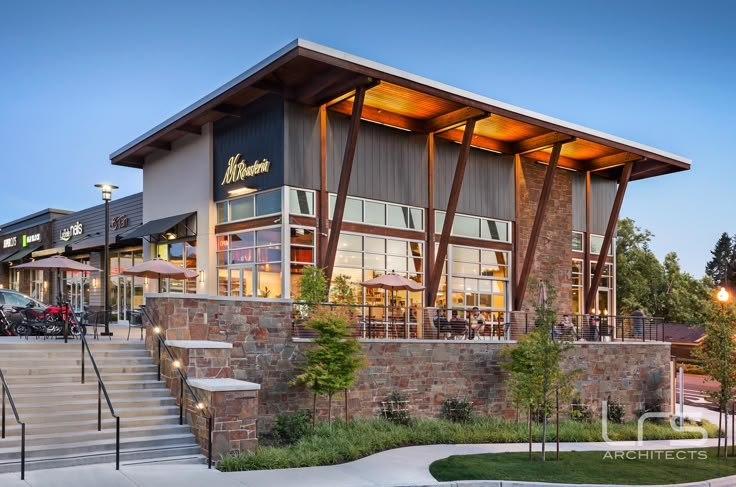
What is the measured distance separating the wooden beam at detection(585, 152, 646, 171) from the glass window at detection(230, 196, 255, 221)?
17054 mm

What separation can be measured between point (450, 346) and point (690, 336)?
37.7 meters

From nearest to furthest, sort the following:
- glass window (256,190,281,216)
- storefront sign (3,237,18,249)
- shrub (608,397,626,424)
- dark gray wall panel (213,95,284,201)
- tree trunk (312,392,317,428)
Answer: tree trunk (312,392,317,428)
dark gray wall panel (213,95,284,201)
glass window (256,190,281,216)
shrub (608,397,626,424)
storefront sign (3,237,18,249)

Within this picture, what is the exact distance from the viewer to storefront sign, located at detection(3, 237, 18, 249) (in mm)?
45188

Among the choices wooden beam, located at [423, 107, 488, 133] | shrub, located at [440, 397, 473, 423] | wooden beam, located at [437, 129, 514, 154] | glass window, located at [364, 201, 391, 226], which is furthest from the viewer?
wooden beam, located at [437, 129, 514, 154]

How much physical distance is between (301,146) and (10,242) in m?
34.8

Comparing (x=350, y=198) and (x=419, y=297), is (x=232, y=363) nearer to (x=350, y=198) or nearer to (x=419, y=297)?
(x=350, y=198)

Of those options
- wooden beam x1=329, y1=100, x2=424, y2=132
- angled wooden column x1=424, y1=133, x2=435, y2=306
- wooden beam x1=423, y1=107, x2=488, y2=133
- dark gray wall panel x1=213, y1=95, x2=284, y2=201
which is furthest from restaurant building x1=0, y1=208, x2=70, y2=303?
wooden beam x1=423, y1=107, x2=488, y2=133

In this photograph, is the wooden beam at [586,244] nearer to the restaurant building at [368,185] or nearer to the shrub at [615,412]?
the restaurant building at [368,185]

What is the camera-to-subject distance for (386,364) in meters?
17.6

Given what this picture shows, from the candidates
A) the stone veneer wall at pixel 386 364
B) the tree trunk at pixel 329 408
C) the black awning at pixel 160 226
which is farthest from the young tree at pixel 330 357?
the black awning at pixel 160 226

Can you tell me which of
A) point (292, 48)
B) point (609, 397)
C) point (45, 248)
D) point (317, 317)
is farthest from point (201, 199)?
point (45, 248)

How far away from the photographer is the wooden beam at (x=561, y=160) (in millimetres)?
28531

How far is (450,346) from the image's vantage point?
1906 centimetres

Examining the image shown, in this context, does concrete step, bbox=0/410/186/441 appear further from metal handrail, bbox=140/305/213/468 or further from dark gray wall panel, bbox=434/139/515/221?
dark gray wall panel, bbox=434/139/515/221
